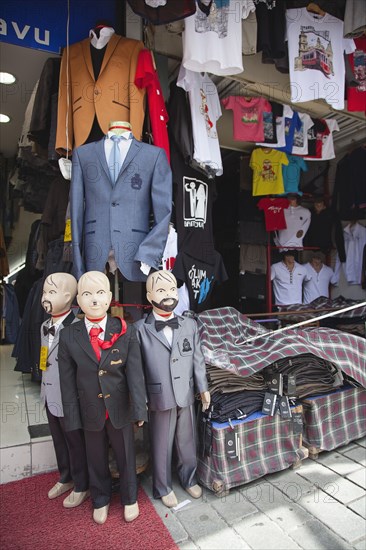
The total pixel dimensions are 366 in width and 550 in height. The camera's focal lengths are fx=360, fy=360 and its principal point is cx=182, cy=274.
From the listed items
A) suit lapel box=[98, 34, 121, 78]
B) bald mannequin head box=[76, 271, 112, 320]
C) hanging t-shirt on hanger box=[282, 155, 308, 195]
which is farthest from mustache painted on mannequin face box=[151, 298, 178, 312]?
hanging t-shirt on hanger box=[282, 155, 308, 195]

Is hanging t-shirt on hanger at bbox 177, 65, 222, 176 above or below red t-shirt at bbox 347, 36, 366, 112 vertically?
below

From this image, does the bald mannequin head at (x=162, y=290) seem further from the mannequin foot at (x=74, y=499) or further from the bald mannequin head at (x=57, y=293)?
the mannequin foot at (x=74, y=499)

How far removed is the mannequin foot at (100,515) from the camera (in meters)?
1.88

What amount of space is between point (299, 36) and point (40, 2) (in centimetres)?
201

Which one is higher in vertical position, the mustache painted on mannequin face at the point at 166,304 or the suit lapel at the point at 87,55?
the suit lapel at the point at 87,55

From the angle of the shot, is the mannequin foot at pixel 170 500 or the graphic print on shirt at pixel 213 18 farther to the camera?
the graphic print on shirt at pixel 213 18

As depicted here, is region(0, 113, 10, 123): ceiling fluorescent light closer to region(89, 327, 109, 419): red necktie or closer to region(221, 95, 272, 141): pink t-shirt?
region(221, 95, 272, 141): pink t-shirt

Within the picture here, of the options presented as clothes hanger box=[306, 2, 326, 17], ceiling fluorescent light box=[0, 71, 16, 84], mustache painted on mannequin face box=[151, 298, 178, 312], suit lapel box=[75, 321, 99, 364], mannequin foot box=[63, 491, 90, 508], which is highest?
clothes hanger box=[306, 2, 326, 17]

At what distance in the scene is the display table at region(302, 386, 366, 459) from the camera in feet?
8.21

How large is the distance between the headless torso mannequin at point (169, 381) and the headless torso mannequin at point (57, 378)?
42 centimetres

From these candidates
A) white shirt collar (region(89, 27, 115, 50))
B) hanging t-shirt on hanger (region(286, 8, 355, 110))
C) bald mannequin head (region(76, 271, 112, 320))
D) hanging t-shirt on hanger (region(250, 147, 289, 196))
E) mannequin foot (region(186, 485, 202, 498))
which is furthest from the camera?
hanging t-shirt on hanger (region(250, 147, 289, 196))

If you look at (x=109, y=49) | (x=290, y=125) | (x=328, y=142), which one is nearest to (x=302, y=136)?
(x=290, y=125)

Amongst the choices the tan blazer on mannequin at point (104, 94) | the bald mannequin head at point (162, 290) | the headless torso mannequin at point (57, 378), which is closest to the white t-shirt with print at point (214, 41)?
the tan blazer on mannequin at point (104, 94)

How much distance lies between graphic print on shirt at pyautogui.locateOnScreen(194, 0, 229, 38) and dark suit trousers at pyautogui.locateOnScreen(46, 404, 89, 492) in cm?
267
